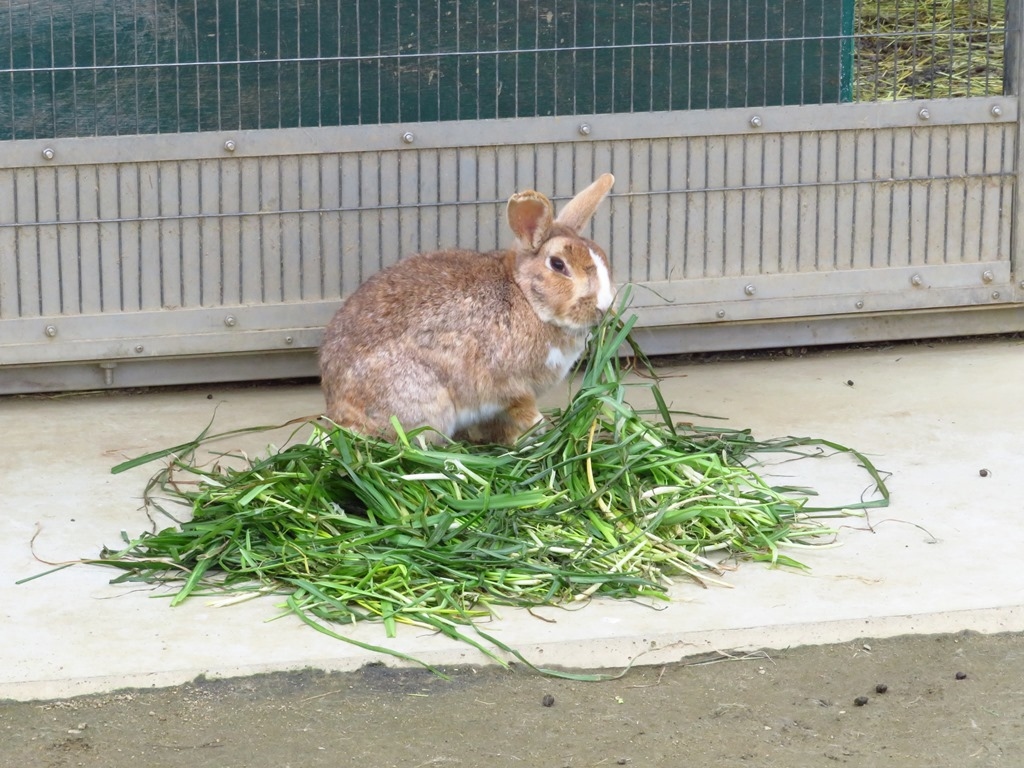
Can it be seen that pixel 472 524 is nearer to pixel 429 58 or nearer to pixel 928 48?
pixel 429 58

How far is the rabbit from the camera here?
4914 millimetres

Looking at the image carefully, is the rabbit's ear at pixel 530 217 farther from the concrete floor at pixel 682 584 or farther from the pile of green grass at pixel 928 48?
the pile of green grass at pixel 928 48

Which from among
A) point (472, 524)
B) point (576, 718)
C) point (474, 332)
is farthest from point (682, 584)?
point (474, 332)

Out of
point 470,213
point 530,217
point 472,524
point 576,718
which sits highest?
point 530,217

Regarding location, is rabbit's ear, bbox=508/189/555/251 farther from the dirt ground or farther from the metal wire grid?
the dirt ground

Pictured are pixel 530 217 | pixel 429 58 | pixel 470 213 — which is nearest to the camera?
pixel 530 217

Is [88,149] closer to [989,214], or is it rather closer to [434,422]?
[434,422]

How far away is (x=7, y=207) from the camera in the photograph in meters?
5.76

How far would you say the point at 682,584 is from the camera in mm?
4172

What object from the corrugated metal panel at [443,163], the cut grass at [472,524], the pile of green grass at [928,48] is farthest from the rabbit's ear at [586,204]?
the pile of green grass at [928,48]

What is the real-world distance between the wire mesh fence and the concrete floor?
3.61ft

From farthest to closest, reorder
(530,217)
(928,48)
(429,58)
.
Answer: (928,48) < (429,58) < (530,217)

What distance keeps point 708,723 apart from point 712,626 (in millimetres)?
455

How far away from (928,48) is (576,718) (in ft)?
12.6
